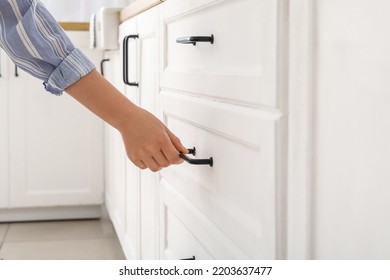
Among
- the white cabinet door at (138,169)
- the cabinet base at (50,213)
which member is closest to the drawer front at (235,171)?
the white cabinet door at (138,169)

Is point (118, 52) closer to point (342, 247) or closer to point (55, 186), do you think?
point (55, 186)

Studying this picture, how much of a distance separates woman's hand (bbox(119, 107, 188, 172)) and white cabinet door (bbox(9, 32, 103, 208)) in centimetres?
196

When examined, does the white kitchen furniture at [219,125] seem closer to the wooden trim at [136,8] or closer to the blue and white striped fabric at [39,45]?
the wooden trim at [136,8]

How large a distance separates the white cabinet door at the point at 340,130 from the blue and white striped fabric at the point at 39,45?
332mm

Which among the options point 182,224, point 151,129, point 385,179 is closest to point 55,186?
point 182,224

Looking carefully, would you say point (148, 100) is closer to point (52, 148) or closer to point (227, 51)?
point (227, 51)

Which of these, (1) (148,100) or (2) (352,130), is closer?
(2) (352,130)

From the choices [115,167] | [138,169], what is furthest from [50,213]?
[138,169]

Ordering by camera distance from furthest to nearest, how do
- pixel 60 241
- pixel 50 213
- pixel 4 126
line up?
pixel 50 213 < pixel 4 126 < pixel 60 241

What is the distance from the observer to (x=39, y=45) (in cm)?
88

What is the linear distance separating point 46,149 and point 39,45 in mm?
2105

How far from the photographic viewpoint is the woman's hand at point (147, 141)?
3.20 feet

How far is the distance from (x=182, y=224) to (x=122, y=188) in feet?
3.30

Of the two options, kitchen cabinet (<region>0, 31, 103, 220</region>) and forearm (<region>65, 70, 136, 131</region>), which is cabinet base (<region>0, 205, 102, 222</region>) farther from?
forearm (<region>65, 70, 136, 131</region>)
